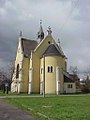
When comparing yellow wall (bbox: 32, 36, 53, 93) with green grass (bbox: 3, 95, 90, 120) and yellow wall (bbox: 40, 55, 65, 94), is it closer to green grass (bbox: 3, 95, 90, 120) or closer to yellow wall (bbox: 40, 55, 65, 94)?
yellow wall (bbox: 40, 55, 65, 94)

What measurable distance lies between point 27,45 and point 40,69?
8858 millimetres

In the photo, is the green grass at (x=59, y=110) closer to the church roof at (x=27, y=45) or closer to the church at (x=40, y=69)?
the church at (x=40, y=69)

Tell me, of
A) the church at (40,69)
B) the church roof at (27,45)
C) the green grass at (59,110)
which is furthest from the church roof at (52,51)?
the green grass at (59,110)

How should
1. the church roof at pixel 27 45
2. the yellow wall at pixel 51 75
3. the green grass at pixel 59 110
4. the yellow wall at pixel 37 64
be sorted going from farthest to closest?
1. the church roof at pixel 27 45
2. the yellow wall at pixel 37 64
3. the yellow wall at pixel 51 75
4. the green grass at pixel 59 110

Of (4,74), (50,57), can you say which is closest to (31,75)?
(50,57)

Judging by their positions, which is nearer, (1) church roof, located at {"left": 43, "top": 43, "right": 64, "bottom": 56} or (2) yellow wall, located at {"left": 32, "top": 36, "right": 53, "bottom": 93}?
(1) church roof, located at {"left": 43, "top": 43, "right": 64, "bottom": 56}

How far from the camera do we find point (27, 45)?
7538cm

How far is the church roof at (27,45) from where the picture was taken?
73.3 meters

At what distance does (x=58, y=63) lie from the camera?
2613 inches

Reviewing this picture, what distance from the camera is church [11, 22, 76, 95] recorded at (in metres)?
66.1

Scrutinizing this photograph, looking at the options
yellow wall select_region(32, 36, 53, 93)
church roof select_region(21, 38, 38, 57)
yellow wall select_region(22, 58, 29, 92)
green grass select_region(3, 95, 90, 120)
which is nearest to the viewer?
green grass select_region(3, 95, 90, 120)

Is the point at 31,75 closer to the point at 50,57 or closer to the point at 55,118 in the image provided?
the point at 50,57

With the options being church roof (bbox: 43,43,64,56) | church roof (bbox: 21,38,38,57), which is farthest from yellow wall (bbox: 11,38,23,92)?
church roof (bbox: 43,43,64,56)

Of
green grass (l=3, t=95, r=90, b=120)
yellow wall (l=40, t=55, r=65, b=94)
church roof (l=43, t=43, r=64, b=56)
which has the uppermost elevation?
church roof (l=43, t=43, r=64, b=56)
